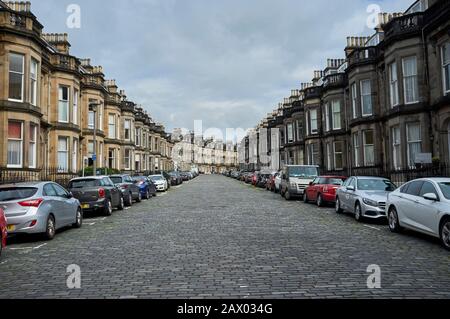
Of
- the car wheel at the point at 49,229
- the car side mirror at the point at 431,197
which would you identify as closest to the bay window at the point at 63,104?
the car wheel at the point at 49,229

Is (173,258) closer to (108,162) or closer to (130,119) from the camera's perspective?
(108,162)

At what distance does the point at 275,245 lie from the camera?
31.0 feet

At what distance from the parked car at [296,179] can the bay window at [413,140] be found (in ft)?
17.5

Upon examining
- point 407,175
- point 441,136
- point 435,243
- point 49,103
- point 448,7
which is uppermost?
point 448,7

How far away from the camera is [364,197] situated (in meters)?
13.8

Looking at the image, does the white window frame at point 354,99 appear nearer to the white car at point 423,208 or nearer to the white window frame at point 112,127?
the white car at point 423,208

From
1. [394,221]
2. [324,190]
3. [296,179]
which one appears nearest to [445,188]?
[394,221]

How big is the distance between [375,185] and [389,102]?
1136cm

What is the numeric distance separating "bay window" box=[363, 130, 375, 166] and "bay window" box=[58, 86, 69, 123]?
70.3 ft

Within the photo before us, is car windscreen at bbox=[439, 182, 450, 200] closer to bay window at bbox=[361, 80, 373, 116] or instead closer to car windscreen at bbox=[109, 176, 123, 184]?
car windscreen at bbox=[109, 176, 123, 184]

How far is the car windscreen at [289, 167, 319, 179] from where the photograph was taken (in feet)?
81.7

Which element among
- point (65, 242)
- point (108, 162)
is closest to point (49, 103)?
point (108, 162)

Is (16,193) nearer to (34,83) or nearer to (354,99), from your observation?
(34,83)

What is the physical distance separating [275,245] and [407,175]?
49.6ft
